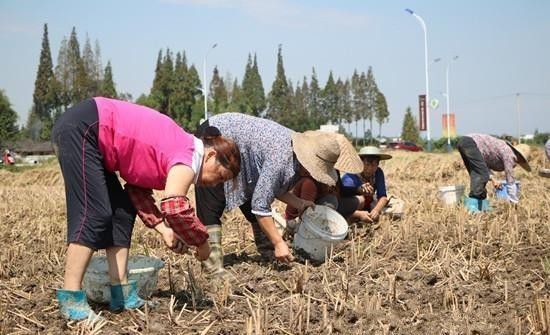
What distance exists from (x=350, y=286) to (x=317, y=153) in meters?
0.93

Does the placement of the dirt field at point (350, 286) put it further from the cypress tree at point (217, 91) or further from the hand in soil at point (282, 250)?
the cypress tree at point (217, 91)

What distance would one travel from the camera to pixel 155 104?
1896 inches

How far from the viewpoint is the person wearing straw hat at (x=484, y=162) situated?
729cm

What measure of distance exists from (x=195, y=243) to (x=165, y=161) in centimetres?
42

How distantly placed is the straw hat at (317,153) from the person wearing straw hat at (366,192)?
153 cm

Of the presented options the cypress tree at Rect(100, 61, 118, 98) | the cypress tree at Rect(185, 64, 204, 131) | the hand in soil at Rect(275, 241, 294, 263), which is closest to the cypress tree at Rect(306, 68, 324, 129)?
the cypress tree at Rect(185, 64, 204, 131)

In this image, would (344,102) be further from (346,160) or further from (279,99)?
(346,160)

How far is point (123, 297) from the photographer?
3.05 m

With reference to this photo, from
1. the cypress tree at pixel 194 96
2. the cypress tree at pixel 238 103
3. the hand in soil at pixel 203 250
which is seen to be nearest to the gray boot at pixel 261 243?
the hand in soil at pixel 203 250

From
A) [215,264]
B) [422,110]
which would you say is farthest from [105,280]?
[422,110]

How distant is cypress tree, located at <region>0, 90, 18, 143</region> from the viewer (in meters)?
42.3

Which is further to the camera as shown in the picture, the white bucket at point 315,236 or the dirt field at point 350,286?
the white bucket at point 315,236

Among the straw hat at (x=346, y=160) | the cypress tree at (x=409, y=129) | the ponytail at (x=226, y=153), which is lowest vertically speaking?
the cypress tree at (x=409, y=129)

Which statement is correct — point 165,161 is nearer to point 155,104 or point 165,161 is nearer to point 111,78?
point 155,104
